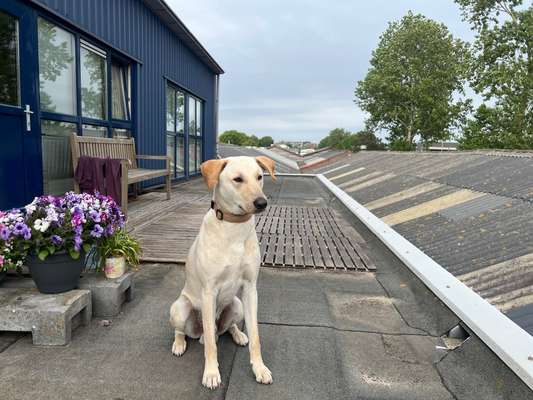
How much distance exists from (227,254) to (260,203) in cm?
42

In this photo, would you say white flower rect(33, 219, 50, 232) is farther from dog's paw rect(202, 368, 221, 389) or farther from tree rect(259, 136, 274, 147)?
tree rect(259, 136, 274, 147)

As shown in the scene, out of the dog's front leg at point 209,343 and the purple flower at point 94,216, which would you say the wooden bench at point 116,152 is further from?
the dog's front leg at point 209,343

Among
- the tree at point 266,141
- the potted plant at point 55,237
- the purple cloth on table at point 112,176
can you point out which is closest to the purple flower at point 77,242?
the potted plant at point 55,237

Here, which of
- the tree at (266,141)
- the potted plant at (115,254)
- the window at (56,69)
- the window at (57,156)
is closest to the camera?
the potted plant at (115,254)

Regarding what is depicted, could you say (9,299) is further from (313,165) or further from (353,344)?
(313,165)

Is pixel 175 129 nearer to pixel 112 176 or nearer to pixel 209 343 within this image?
pixel 112 176

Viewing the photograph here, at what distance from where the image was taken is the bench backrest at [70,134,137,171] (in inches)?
247

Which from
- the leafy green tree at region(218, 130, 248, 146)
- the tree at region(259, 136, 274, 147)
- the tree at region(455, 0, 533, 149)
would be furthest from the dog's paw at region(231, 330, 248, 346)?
the tree at region(259, 136, 274, 147)

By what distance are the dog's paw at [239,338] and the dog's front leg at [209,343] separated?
1.44 feet

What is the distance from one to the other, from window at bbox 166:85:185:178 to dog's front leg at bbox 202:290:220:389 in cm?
974

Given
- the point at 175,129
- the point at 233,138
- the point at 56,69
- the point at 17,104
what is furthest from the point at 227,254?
the point at 233,138

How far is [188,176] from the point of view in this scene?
46.9 ft

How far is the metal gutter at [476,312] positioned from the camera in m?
2.05

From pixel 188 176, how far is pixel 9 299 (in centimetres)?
1177
